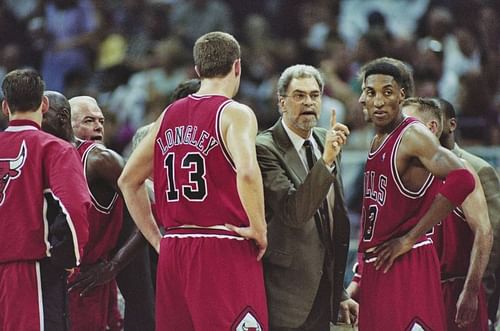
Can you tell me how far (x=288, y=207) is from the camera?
6566mm

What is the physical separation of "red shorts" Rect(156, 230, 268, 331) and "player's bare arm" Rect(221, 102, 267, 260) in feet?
0.39

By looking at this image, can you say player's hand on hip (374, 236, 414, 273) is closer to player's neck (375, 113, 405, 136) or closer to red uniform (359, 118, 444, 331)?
red uniform (359, 118, 444, 331)

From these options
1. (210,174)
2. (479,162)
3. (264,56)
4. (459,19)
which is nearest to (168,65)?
(264,56)

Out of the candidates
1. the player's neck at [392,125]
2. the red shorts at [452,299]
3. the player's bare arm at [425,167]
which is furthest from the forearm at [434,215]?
the red shorts at [452,299]

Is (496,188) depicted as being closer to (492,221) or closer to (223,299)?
(492,221)

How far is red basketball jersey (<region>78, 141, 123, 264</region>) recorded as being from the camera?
743 centimetres

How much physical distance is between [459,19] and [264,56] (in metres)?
2.51

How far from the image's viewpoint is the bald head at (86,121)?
7.78m

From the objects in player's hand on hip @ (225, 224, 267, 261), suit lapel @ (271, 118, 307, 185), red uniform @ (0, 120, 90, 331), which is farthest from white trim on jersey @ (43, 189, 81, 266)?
suit lapel @ (271, 118, 307, 185)

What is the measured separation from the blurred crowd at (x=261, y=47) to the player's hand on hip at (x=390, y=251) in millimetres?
5409

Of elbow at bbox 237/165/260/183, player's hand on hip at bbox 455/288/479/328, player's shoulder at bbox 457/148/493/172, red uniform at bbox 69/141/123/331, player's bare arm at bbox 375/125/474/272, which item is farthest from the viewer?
player's shoulder at bbox 457/148/493/172

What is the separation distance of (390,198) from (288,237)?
26.8 inches

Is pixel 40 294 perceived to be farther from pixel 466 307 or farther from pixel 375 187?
pixel 466 307

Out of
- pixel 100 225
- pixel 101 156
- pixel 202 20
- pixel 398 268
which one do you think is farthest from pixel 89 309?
pixel 202 20
